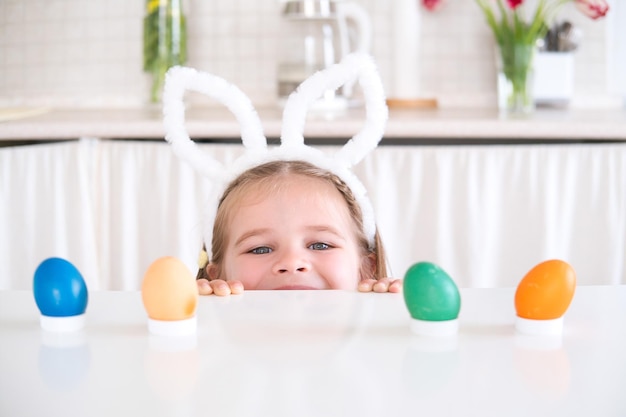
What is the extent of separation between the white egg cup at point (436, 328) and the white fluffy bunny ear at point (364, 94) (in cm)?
49

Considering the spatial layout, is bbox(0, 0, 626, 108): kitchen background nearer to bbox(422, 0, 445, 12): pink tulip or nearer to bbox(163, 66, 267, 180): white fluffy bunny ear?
bbox(422, 0, 445, 12): pink tulip

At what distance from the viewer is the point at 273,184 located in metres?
1.31

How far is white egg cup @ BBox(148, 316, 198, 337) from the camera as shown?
1.82 feet

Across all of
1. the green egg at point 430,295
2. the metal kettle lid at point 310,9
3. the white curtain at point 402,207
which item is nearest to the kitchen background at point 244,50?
the metal kettle lid at point 310,9

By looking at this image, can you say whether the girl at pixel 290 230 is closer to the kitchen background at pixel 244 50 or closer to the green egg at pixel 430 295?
the green egg at pixel 430 295

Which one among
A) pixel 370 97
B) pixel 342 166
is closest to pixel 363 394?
pixel 370 97

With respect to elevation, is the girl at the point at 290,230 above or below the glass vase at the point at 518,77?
below

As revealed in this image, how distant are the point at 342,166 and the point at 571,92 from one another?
1.43 m

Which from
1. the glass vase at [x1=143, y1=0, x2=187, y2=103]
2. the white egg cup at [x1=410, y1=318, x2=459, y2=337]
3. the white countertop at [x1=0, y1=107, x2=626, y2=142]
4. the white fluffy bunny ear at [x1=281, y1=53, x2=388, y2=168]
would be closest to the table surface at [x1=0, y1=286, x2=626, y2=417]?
the white egg cup at [x1=410, y1=318, x2=459, y2=337]

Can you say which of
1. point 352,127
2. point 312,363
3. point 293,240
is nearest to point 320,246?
point 293,240

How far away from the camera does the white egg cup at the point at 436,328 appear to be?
554mm

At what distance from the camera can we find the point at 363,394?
17.2 inches

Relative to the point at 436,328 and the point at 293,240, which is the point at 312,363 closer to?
the point at 436,328

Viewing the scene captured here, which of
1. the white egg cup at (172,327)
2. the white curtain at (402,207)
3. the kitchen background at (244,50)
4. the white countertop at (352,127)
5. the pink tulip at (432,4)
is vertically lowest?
the white curtain at (402,207)
